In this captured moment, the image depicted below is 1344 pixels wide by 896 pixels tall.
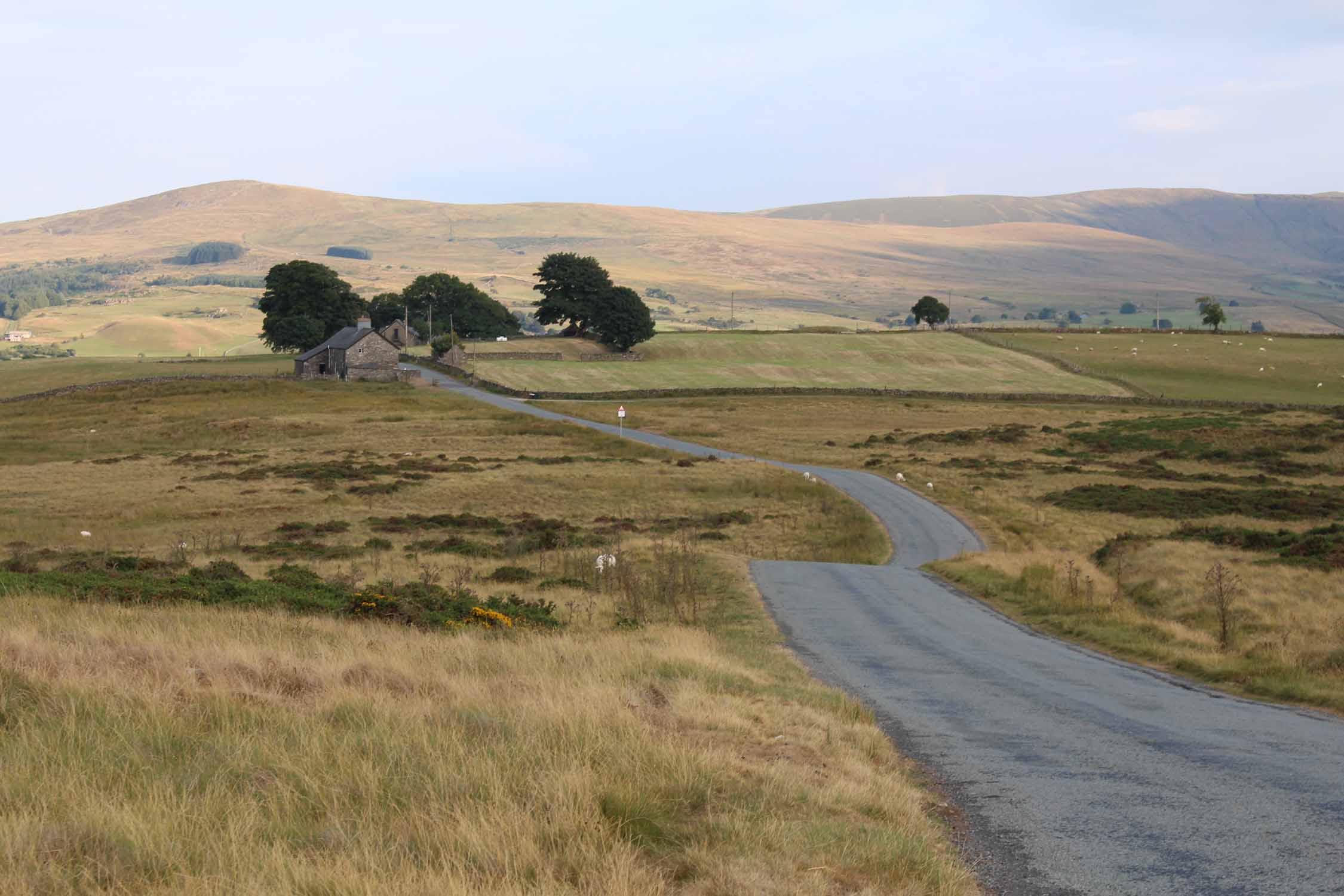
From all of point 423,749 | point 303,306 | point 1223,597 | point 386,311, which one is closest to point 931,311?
point 386,311

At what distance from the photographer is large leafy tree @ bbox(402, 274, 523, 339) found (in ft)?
520

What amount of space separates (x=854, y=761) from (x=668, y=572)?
753 inches

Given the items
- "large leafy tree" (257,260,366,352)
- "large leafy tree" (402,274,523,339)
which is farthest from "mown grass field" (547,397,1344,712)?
"large leafy tree" (402,274,523,339)

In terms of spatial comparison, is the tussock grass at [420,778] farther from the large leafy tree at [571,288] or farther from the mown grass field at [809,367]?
the large leafy tree at [571,288]

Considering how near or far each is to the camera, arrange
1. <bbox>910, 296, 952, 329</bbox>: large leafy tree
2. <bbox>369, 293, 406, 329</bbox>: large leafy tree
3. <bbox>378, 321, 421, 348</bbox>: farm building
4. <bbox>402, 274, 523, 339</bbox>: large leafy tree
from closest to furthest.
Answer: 1. <bbox>378, 321, 421, 348</bbox>: farm building
2. <bbox>402, 274, 523, 339</bbox>: large leafy tree
3. <bbox>369, 293, 406, 329</bbox>: large leafy tree
4. <bbox>910, 296, 952, 329</bbox>: large leafy tree

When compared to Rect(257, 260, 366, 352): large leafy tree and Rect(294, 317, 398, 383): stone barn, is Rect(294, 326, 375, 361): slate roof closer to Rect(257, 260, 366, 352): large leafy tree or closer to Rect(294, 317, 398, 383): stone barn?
Rect(294, 317, 398, 383): stone barn

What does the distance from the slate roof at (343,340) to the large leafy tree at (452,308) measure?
3432cm

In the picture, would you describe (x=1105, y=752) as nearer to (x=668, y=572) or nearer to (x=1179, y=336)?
(x=668, y=572)

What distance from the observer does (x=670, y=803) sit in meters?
7.93

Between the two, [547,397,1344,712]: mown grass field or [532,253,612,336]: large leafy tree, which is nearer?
[547,397,1344,712]: mown grass field

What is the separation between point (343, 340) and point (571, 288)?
35.6 m

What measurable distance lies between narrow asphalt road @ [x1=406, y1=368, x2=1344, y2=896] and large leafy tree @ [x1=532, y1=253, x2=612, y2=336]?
403 ft

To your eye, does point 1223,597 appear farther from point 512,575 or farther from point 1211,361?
point 1211,361

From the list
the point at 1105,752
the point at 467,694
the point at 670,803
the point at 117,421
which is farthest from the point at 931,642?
the point at 117,421
